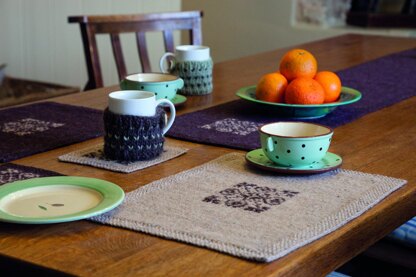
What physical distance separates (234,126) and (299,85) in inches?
6.5

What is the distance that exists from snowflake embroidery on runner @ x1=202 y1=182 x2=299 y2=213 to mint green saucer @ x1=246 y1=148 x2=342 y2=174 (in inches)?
2.6

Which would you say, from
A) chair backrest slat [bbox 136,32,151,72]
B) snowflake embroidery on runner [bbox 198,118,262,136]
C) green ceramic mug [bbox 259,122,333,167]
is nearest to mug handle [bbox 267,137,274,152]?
green ceramic mug [bbox 259,122,333,167]

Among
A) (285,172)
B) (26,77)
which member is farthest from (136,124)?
(26,77)

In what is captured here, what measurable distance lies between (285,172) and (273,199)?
0.38 ft

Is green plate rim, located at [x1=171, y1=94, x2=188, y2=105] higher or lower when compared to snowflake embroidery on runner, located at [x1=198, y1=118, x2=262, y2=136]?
higher

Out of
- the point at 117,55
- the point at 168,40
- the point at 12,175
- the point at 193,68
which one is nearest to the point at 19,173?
the point at 12,175

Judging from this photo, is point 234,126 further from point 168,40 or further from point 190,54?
point 168,40

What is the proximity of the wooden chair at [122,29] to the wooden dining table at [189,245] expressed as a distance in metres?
0.37

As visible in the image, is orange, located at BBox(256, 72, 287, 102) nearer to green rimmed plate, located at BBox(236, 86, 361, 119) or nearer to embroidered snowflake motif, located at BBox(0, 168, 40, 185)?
green rimmed plate, located at BBox(236, 86, 361, 119)

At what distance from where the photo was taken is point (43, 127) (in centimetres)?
144

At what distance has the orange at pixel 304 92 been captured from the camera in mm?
1518

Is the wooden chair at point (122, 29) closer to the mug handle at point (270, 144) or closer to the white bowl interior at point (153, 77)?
the white bowl interior at point (153, 77)

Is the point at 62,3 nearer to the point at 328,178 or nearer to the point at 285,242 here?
the point at 328,178

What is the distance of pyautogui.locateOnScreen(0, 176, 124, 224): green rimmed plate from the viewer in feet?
3.10
